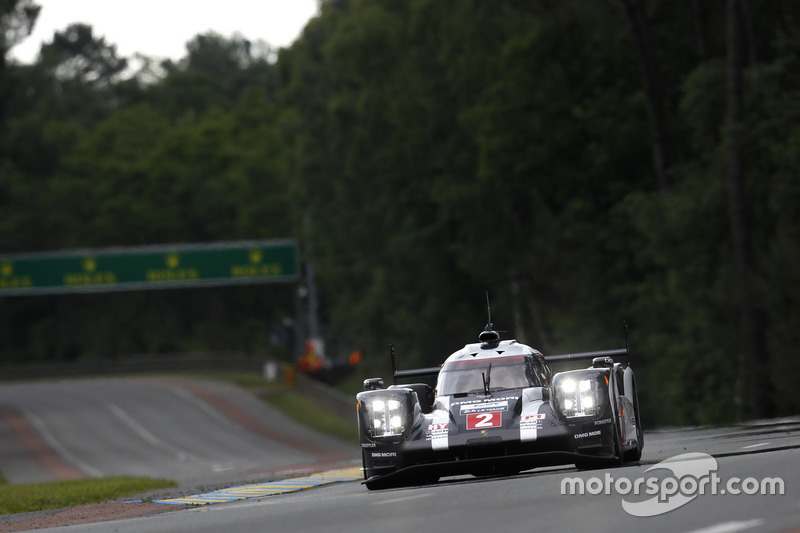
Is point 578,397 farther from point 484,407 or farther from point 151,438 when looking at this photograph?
point 151,438

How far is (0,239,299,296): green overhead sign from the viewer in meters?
74.1

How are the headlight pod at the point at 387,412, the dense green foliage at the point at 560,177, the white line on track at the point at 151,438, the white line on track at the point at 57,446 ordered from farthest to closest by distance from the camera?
the white line on track at the point at 151,438, the white line on track at the point at 57,446, the dense green foliage at the point at 560,177, the headlight pod at the point at 387,412

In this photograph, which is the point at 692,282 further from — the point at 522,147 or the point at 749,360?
the point at 522,147

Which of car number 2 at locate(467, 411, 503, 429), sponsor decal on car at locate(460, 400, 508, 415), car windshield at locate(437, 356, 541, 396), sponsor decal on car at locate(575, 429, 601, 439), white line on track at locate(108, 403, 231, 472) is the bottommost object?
white line on track at locate(108, 403, 231, 472)

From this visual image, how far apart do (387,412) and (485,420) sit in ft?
3.96

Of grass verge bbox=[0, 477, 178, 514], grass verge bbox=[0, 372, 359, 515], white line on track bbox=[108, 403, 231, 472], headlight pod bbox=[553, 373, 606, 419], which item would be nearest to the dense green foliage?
grass verge bbox=[0, 372, 359, 515]

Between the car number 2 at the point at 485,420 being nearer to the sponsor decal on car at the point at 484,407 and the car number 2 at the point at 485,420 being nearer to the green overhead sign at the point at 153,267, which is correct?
the sponsor decal on car at the point at 484,407

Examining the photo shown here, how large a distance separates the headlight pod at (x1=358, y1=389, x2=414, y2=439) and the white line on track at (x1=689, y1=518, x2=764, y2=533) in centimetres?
646

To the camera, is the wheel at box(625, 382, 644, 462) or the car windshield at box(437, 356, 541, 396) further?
the wheel at box(625, 382, 644, 462)

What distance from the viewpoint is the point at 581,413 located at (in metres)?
15.9

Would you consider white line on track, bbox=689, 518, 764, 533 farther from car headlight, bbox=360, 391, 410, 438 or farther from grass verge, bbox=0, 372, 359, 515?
grass verge, bbox=0, 372, 359, 515

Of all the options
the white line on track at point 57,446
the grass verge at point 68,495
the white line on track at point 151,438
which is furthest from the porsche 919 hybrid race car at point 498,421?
the white line on track at point 57,446

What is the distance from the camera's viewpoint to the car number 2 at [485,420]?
52.4 feet

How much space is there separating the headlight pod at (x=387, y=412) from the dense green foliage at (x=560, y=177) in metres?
21.8
